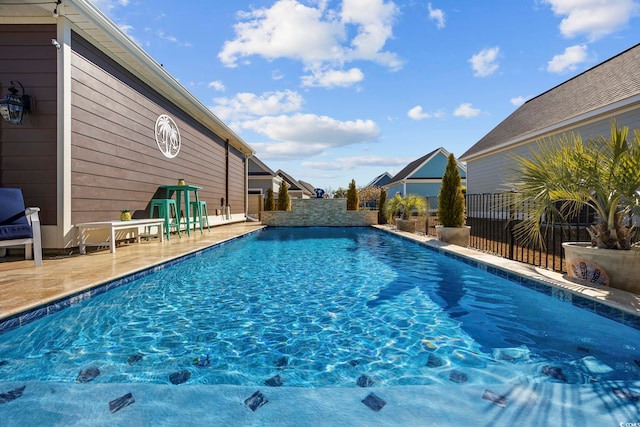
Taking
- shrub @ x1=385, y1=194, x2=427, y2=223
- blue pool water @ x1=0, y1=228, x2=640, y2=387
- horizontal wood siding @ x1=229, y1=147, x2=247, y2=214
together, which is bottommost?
blue pool water @ x1=0, y1=228, x2=640, y2=387

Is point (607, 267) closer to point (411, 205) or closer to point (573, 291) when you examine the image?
point (573, 291)

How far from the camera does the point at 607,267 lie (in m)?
3.85

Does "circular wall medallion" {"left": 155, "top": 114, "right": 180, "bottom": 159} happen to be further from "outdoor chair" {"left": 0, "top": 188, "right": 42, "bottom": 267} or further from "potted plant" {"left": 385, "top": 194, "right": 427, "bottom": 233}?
"potted plant" {"left": 385, "top": 194, "right": 427, "bottom": 233}

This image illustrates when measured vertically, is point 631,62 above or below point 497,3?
below

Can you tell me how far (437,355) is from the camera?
104 inches

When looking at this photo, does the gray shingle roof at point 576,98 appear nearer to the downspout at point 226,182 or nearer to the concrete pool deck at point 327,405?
the concrete pool deck at point 327,405

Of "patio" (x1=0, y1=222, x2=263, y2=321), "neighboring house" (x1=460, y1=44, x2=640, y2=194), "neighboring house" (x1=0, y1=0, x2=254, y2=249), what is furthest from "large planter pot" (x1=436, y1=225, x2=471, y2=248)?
"neighboring house" (x1=0, y1=0, x2=254, y2=249)

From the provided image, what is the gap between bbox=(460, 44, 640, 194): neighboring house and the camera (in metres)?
7.94

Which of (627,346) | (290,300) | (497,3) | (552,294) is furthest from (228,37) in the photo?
(627,346)

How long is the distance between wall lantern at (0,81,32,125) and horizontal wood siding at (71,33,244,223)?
74 centimetres

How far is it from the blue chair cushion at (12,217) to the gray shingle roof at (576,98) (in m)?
12.0

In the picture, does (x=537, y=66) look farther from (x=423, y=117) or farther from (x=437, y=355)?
(x=437, y=355)

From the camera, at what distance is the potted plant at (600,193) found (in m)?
3.59

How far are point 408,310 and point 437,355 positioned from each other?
3.69 ft
